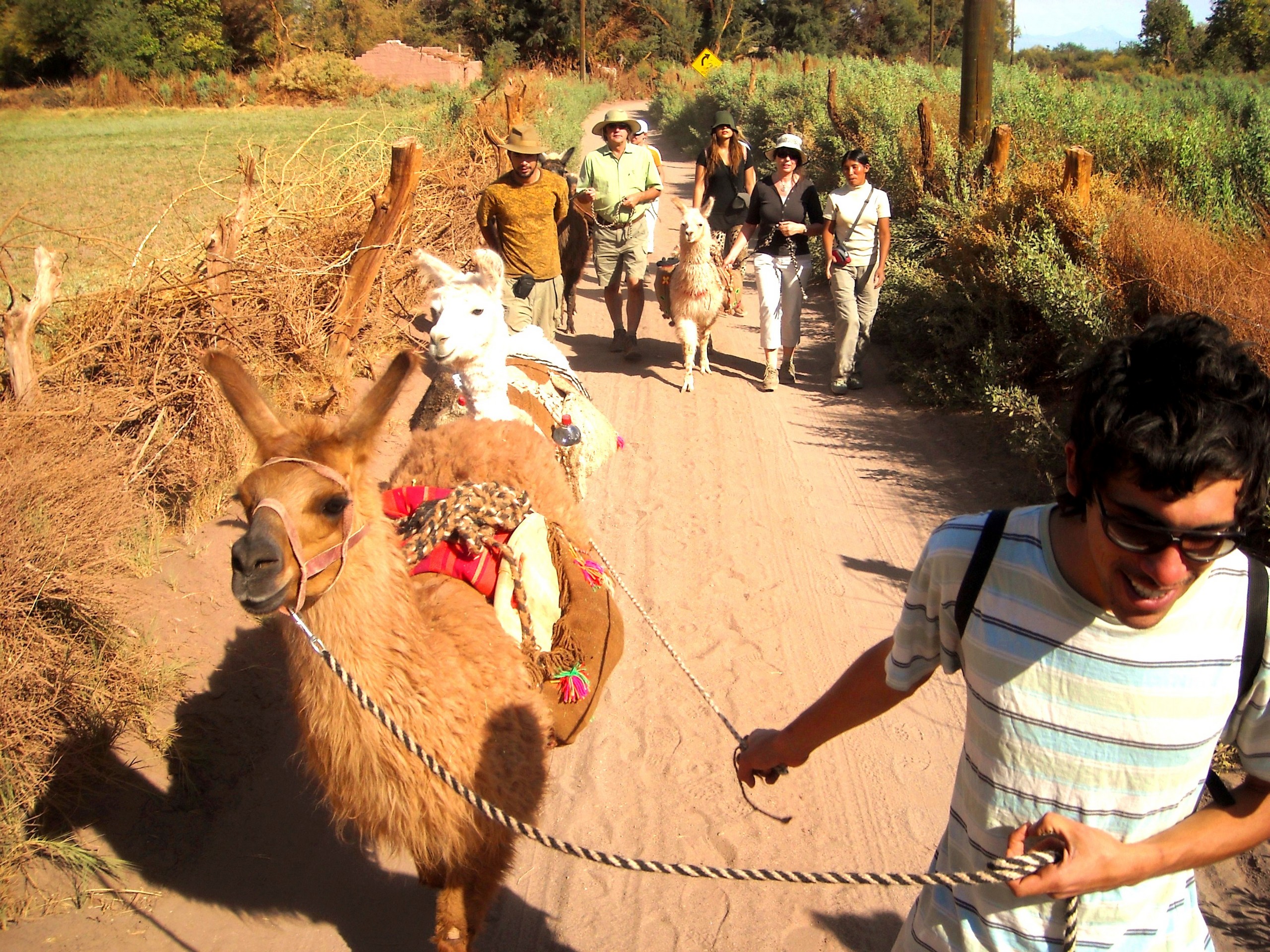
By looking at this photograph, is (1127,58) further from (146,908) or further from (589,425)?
(146,908)

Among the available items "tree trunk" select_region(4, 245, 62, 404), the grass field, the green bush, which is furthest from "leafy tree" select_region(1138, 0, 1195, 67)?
"tree trunk" select_region(4, 245, 62, 404)

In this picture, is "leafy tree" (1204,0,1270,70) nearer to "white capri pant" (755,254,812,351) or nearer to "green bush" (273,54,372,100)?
"white capri pant" (755,254,812,351)

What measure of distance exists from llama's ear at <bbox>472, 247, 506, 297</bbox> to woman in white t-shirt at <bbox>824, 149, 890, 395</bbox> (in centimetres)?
484

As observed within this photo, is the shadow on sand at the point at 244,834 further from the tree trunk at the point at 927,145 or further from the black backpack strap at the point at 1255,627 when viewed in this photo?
the tree trunk at the point at 927,145

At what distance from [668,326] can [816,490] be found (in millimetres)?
5086

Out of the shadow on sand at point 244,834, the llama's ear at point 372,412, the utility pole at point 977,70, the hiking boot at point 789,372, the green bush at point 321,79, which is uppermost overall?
the green bush at point 321,79

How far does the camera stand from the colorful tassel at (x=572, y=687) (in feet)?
10.3

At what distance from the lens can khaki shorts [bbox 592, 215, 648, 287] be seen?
378 inches

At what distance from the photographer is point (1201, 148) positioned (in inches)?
336

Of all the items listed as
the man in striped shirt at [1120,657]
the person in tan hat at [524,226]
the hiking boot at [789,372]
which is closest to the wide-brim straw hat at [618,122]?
the person in tan hat at [524,226]

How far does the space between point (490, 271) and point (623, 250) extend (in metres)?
5.15

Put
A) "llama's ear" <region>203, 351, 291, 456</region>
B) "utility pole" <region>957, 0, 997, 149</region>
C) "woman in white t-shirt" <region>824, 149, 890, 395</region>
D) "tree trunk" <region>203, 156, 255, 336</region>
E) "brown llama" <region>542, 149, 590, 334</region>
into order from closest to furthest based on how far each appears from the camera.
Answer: "llama's ear" <region>203, 351, 291, 456</region>
"tree trunk" <region>203, 156, 255, 336</region>
"woman in white t-shirt" <region>824, 149, 890, 395</region>
"brown llama" <region>542, 149, 590, 334</region>
"utility pole" <region>957, 0, 997, 149</region>

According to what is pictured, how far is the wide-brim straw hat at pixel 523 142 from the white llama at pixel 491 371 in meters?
2.97

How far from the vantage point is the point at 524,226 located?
25.2 ft
